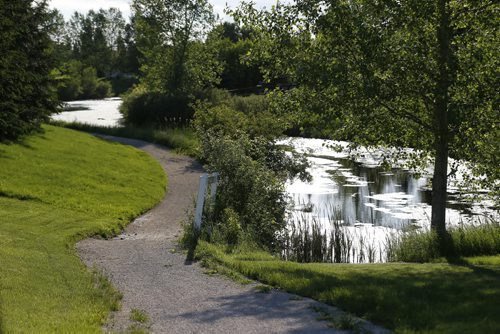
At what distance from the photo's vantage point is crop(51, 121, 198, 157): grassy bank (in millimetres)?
37156

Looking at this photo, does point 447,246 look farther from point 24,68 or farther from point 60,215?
point 24,68

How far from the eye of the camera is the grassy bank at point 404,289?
672cm

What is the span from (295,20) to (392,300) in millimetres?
7161

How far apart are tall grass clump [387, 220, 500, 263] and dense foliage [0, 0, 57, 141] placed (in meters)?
15.2

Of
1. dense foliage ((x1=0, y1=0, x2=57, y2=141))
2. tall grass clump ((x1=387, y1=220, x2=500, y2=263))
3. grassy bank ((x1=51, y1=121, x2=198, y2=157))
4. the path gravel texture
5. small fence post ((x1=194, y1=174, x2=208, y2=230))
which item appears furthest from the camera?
grassy bank ((x1=51, y1=121, x2=198, y2=157))

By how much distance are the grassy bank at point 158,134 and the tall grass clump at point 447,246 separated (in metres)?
21.0

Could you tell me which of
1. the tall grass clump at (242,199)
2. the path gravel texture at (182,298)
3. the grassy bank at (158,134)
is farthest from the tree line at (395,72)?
the grassy bank at (158,134)

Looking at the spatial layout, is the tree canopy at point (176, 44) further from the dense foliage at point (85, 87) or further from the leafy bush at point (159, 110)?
the dense foliage at point (85, 87)

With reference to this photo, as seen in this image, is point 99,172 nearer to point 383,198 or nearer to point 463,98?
point 383,198

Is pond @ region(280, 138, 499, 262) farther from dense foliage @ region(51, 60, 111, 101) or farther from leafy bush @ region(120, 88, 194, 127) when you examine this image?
dense foliage @ region(51, 60, 111, 101)

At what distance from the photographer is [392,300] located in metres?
7.64

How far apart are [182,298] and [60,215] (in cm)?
995

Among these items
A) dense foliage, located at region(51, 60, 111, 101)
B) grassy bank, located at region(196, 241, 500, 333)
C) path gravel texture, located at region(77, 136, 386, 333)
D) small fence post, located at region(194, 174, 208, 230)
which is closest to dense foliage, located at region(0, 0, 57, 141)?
path gravel texture, located at region(77, 136, 386, 333)

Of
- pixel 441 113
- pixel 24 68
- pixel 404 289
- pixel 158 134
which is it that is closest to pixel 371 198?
pixel 441 113
